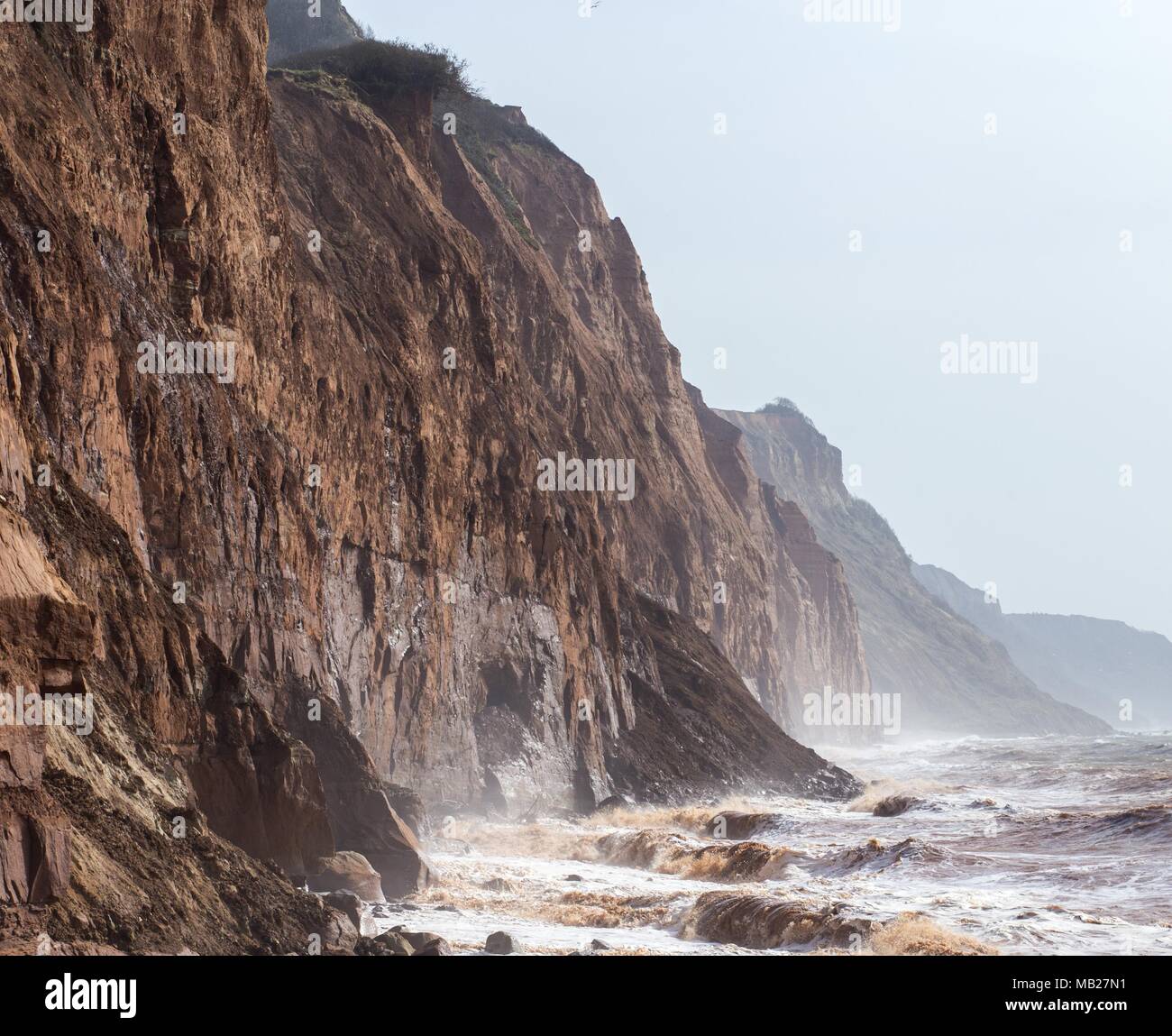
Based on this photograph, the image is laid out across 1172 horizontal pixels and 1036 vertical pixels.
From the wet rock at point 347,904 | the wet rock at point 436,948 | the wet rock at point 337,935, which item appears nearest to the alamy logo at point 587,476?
the wet rock at point 347,904

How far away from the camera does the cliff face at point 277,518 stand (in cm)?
1168

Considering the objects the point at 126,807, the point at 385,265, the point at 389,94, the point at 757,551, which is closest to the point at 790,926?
the point at 126,807

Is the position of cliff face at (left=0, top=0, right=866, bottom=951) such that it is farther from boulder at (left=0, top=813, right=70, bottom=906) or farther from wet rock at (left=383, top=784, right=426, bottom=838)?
wet rock at (left=383, top=784, right=426, bottom=838)

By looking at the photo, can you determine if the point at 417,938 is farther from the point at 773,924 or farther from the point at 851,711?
the point at 851,711

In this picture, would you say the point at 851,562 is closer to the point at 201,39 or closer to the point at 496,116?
the point at 496,116

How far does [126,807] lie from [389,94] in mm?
39205

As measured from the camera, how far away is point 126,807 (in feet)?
36.9

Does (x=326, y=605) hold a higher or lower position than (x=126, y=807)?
higher

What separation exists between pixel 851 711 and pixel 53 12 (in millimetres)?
98064

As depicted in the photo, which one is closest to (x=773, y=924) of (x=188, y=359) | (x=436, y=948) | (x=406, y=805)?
(x=436, y=948)

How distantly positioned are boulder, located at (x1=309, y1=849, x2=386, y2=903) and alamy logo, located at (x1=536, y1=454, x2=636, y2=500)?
23.4m

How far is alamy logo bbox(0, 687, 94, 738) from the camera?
8.88 metres

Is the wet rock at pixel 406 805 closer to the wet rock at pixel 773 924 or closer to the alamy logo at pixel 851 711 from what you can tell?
the wet rock at pixel 773 924
